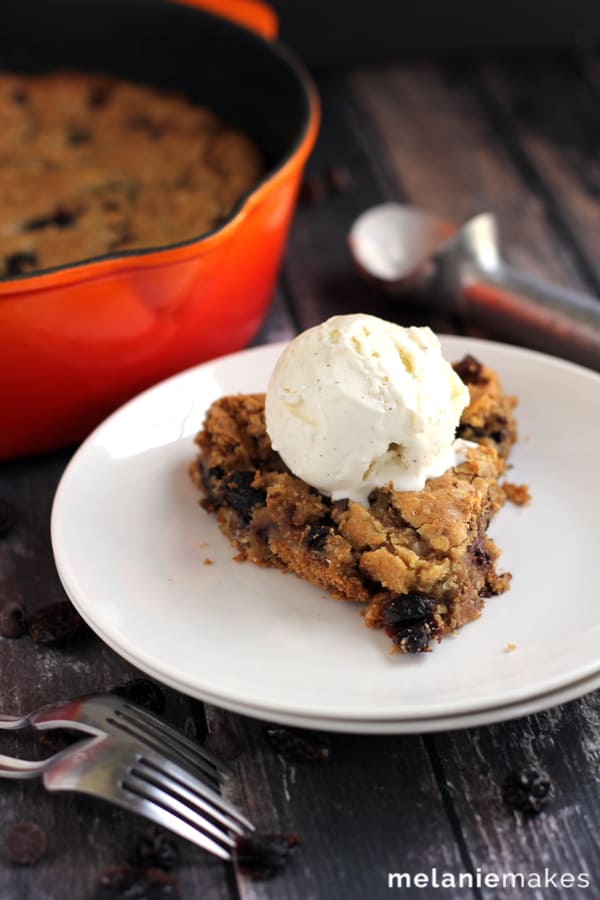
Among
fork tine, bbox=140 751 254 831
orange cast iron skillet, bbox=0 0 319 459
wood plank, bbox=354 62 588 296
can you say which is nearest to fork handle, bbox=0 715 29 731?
fork tine, bbox=140 751 254 831

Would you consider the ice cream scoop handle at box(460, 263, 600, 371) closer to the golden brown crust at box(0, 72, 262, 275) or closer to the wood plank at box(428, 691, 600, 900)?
the golden brown crust at box(0, 72, 262, 275)

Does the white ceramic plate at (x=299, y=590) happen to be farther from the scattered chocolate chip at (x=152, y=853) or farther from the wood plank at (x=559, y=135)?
the wood plank at (x=559, y=135)

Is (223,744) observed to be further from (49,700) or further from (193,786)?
(49,700)

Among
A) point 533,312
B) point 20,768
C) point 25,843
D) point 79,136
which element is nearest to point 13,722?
point 20,768

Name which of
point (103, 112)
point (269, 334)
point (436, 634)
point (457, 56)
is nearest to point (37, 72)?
point (103, 112)

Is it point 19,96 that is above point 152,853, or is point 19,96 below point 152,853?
below

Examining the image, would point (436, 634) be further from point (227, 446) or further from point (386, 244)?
point (386, 244)
